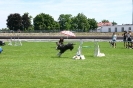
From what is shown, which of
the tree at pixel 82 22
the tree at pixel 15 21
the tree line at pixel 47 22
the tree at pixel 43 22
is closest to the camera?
the tree at pixel 15 21

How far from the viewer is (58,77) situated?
36.8ft

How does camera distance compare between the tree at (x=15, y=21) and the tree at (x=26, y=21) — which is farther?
the tree at (x=26, y=21)

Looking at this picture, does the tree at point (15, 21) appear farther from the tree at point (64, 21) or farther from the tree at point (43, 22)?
the tree at point (64, 21)

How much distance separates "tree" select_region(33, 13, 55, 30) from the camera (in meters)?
122

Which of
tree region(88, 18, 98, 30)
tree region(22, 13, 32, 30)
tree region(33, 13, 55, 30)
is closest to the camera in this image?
tree region(22, 13, 32, 30)

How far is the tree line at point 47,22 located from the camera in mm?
115125

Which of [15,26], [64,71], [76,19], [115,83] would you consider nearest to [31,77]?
[64,71]

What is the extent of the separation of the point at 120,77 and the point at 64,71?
8.48ft

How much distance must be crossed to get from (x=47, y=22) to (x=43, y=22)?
1.77m

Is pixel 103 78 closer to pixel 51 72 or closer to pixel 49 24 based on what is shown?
pixel 51 72

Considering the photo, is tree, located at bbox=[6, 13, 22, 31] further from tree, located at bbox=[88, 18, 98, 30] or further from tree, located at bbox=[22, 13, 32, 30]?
tree, located at bbox=[88, 18, 98, 30]

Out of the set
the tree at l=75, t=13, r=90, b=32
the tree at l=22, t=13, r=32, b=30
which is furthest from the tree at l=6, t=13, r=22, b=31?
the tree at l=75, t=13, r=90, b=32

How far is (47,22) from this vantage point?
402ft

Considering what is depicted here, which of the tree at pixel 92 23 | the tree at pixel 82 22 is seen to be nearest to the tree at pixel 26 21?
the tree at pixel 82 22
